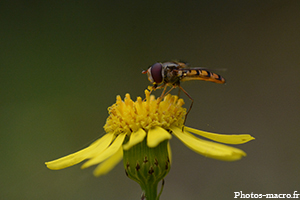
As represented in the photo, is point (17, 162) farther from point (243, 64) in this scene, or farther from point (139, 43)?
point (243, 64)

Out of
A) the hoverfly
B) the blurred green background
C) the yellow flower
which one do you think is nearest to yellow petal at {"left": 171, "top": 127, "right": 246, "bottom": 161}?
the yellow flower

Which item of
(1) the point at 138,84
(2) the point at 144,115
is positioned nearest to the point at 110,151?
(2) the point at 144,115

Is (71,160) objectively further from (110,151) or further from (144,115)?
(144,115)

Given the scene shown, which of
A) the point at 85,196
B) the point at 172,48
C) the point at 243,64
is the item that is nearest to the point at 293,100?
the point at 243,64

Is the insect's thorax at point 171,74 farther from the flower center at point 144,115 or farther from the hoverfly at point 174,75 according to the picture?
the flower center at point 144,115

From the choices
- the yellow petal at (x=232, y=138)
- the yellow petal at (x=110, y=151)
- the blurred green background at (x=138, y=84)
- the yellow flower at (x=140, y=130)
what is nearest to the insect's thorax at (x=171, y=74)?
the yellow flower at (x=140, y=130)
